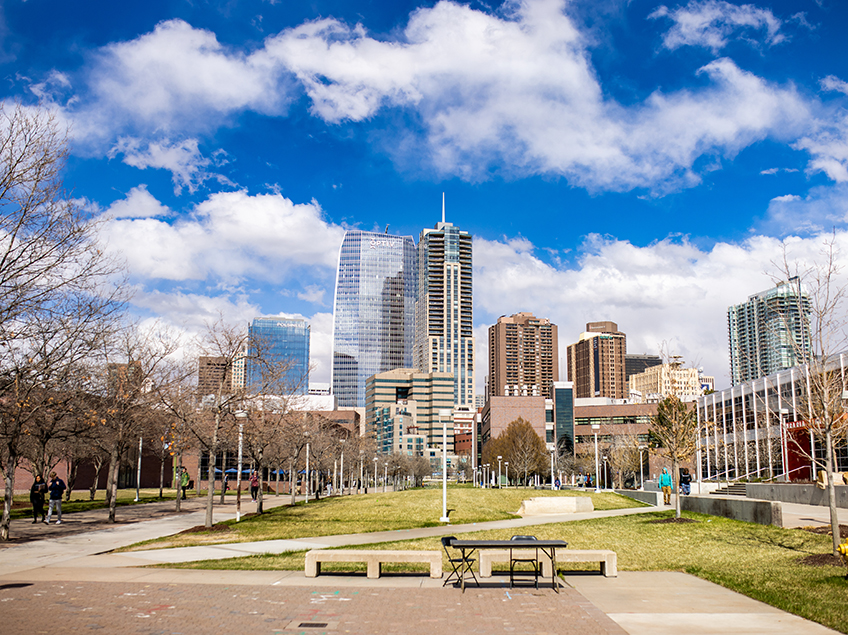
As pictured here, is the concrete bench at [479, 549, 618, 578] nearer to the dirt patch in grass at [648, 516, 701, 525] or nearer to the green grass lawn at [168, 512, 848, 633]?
the green grass lawn at [168, 512, 848, 633]

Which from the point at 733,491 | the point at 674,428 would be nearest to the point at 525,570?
the point at 674,428

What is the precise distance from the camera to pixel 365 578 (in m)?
11.9

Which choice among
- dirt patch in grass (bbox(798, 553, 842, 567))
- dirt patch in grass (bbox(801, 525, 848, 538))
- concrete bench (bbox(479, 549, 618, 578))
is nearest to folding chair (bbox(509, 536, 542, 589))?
concrete bench (bbox(479, 549, 618, 578))

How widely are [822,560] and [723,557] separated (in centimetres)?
214

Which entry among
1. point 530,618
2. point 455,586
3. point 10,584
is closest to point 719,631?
point 530,618

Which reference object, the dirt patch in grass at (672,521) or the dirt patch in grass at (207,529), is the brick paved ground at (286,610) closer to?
the dirt patch in grass at (207,529)

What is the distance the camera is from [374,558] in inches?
465

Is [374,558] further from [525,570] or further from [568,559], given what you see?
[568,559]

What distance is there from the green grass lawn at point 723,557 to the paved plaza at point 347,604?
51 centimetres

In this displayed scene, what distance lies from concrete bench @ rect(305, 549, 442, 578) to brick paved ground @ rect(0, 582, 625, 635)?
0.87 metres

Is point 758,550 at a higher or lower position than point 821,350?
lower

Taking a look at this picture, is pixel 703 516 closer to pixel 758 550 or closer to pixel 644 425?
pixel 758 550

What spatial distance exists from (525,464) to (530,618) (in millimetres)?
90400

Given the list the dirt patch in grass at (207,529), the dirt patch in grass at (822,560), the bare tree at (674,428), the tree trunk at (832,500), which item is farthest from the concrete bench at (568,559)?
the bare tree at (674,428)
